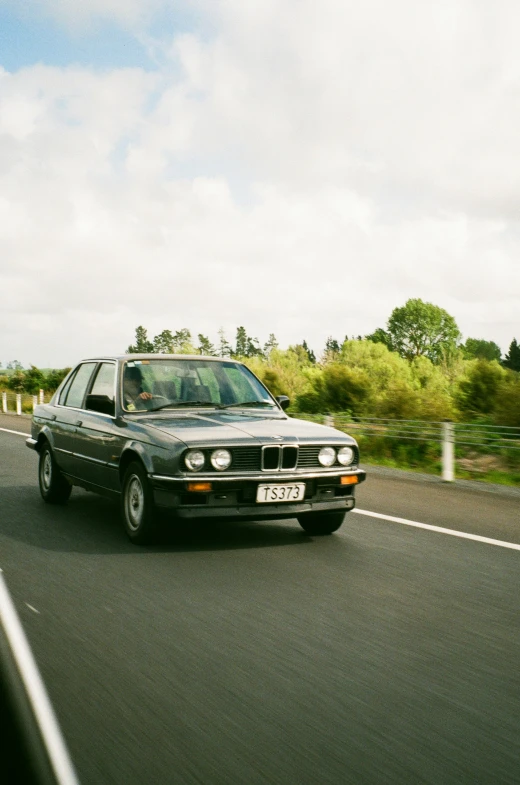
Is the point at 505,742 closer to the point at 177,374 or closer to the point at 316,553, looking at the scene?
the point at 316,553

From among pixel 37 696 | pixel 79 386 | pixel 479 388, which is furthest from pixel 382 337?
pixel 37 696

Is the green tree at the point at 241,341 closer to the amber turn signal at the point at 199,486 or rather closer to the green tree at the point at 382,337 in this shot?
the green tree at the point at 382,337

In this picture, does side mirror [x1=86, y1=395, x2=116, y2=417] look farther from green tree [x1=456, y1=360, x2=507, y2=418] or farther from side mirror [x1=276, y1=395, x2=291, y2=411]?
green tree [x1=456, y1=360, x2=507, y2=418]

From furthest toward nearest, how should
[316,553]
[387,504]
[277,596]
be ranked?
[387,504] < [316,553] < [277,596]

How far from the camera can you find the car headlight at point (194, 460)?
20.9ft

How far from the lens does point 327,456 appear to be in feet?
22.8

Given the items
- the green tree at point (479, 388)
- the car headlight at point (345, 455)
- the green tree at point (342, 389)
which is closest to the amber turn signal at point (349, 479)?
the car headlight at point (345, 455)

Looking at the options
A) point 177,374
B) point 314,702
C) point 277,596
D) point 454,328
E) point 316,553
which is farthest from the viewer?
point 454,328

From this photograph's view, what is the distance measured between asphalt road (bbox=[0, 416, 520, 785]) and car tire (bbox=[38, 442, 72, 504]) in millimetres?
1583

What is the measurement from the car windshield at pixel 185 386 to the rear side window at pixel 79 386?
101 cm

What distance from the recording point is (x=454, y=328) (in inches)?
3878

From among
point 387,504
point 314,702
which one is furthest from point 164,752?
point 387,504

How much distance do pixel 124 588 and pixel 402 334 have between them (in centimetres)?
9796

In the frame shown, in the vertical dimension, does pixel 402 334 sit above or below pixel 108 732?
above
